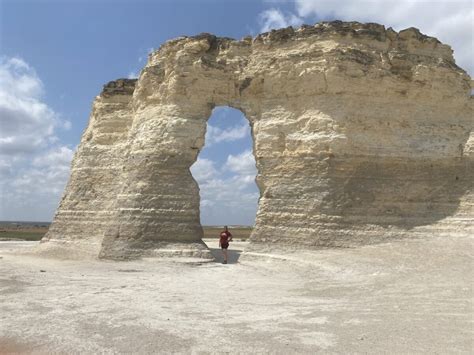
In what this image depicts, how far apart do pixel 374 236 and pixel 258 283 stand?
13.6 ft

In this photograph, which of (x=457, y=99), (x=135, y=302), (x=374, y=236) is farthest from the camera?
(x=457, y=99)

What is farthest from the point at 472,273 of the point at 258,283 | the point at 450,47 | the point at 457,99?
the point at 450,47

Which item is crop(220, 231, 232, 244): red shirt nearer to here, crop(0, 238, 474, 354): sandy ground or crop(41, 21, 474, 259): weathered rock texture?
crop(41, 21, 474, 259): weathered rock texture

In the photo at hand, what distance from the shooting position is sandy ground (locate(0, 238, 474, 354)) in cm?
622

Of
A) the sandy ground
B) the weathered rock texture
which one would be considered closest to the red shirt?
the weathered rock texture

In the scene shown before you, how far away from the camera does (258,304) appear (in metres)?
8.78

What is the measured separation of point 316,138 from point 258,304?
7289 millimetres

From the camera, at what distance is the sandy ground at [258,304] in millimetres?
6219

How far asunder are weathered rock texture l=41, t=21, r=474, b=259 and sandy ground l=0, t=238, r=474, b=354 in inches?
42.4

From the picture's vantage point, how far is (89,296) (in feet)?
31.1

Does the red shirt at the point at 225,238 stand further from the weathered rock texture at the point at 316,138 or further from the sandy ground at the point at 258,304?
the sandy ground at the point at 258,304

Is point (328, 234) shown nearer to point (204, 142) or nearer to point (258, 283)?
point (258, 283)

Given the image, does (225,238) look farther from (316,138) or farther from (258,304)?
(258,304)

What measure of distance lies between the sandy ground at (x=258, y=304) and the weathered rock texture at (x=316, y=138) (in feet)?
3.53
